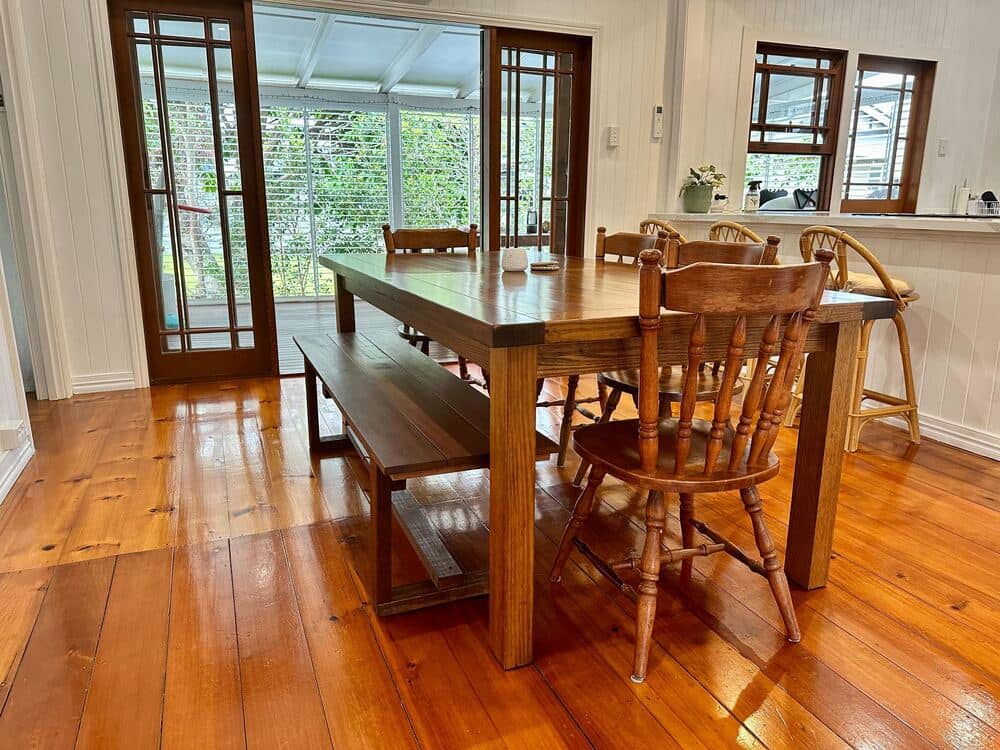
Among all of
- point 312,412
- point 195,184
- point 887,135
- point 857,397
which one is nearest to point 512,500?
point 312,412

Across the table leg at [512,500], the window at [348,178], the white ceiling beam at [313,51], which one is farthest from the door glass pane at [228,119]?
the window at [348,178]

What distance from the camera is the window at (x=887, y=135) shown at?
524 centimetres

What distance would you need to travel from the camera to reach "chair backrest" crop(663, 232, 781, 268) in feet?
6.03

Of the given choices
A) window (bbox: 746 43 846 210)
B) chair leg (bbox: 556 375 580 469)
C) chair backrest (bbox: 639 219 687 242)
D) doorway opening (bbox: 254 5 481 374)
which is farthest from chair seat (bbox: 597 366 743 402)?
doorway opening (bbox: 254 5 481 374)

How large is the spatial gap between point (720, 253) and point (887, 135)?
14.3 feet

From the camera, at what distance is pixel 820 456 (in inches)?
68.1

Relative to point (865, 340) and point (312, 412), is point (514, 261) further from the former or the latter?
A: point (865, 340)

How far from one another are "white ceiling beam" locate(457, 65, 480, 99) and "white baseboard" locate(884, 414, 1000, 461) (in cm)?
589

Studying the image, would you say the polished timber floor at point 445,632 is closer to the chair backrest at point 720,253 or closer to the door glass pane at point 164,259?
the chair backrest at point 720,253

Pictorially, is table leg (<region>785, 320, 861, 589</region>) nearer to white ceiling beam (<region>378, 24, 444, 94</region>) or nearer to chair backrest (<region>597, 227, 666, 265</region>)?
chair backrest (<region>597, 227, 666, 265</region>)

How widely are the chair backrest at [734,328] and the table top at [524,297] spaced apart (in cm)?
12

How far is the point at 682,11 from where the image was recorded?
450cm

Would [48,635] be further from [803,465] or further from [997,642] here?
[997,642]

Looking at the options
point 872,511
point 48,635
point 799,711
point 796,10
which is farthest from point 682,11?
point 48,635
